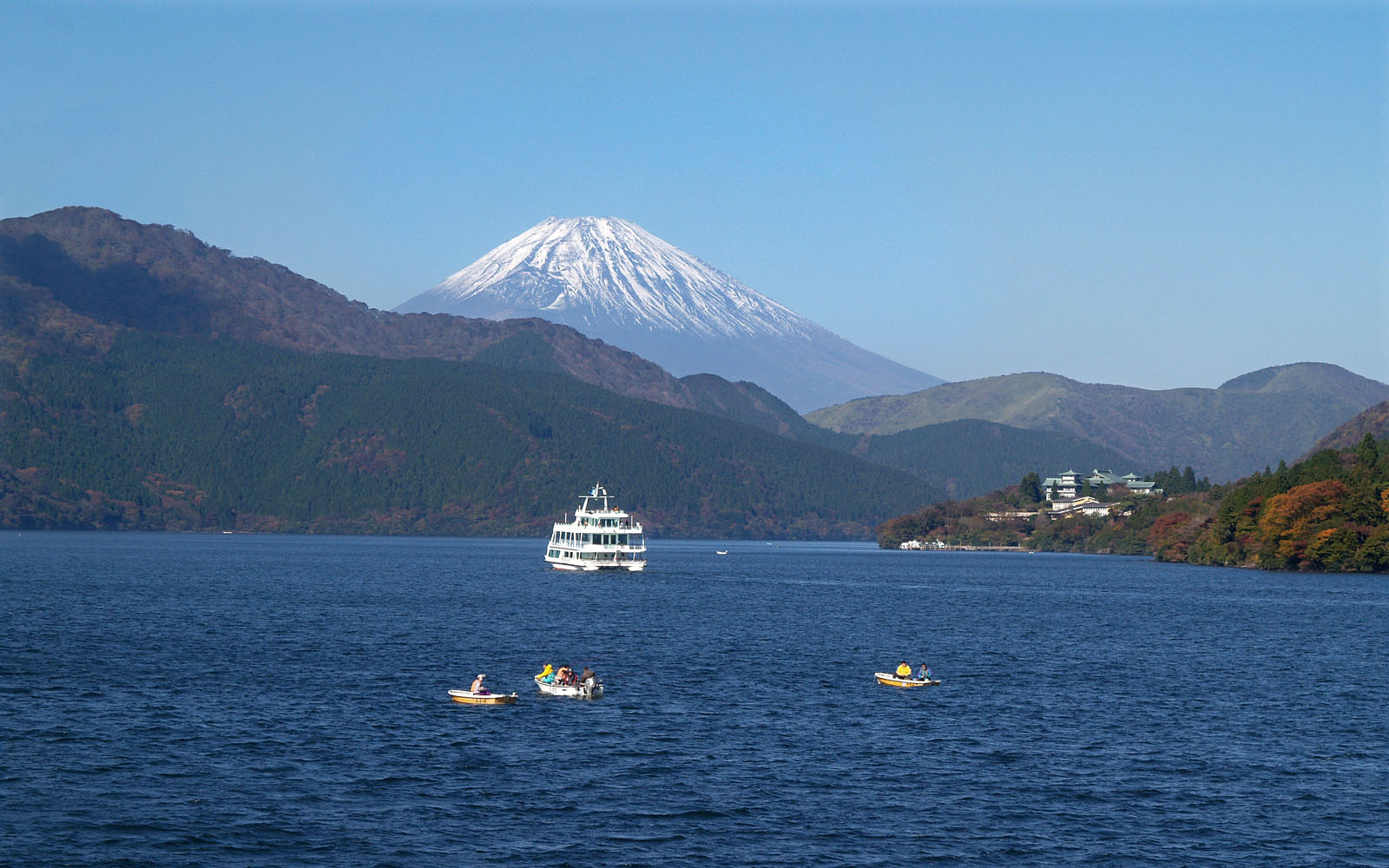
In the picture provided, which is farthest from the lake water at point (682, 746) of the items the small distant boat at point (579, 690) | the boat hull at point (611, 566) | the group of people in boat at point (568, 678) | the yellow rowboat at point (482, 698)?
the boat hull at point (611, 566)

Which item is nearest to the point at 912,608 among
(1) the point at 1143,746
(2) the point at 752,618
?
(2) the point at 752,618

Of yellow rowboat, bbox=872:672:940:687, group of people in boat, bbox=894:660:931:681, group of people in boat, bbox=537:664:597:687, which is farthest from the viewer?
group of people in boat, bbox=894:660:931:681

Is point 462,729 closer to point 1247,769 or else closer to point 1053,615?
point 1247,769

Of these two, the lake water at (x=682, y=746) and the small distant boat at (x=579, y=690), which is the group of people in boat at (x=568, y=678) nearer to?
the small distant boat at (x=579, y=690)

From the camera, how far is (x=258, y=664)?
8569 cm

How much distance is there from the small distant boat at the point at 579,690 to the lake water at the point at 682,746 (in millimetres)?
782

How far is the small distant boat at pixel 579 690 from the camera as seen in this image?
74.5 metres

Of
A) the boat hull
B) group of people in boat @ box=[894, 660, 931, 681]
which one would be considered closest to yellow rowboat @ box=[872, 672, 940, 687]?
group of people in boat @ box=[894, 660, 931, 681]

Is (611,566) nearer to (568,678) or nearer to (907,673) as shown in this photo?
(907,673)

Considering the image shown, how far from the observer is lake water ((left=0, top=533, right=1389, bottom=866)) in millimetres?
47094

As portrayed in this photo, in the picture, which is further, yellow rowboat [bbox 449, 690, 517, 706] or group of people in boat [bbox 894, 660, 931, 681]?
group of people in boat [bbox 894, 660, 931, 681]

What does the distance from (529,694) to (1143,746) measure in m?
31.9

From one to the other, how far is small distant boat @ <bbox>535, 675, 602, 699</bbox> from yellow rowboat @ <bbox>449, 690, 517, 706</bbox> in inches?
121

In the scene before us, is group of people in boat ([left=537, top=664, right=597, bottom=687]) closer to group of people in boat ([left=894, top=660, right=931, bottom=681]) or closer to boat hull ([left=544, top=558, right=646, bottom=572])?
group of people in boat ([left=894, top=660, right=931, bottom=681])
